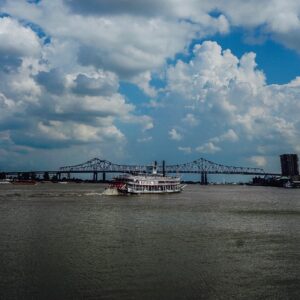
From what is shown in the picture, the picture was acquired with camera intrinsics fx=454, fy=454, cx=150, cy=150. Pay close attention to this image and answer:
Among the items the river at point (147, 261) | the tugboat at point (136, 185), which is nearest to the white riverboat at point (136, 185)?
the tugboat at point (136, 185)

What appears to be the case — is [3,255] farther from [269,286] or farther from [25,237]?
[269,286]

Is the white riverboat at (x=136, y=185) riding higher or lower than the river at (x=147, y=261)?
higher

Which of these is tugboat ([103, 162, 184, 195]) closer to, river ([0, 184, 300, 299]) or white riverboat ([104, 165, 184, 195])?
white riverboat ([104, 165, 184, 195])

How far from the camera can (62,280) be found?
21.9m

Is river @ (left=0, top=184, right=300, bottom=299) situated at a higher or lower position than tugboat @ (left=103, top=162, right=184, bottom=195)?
lower

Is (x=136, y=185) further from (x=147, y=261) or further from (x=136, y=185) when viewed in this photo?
(x=147, y=261)

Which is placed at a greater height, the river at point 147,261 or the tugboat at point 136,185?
the tugboat at point 136,185

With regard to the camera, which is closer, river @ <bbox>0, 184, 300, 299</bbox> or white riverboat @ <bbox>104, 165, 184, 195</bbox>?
river @ <bbox>0, 184, 300, 299</bbox>

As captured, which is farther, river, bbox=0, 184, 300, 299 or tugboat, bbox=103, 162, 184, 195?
tugboat, bbox=103, 162, 184, 195

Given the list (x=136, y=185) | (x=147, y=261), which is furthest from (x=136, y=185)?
(x=147, y=261)

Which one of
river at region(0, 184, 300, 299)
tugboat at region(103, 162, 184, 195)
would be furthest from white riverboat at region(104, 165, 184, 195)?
river at region(0, 184, 300, 299)

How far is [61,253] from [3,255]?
136 inches

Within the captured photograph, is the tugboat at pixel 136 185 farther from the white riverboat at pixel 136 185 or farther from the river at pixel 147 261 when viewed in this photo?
the river at pixel 147 261

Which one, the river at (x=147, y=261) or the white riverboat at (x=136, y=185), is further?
the white riverboat at (x=136, y=185)
